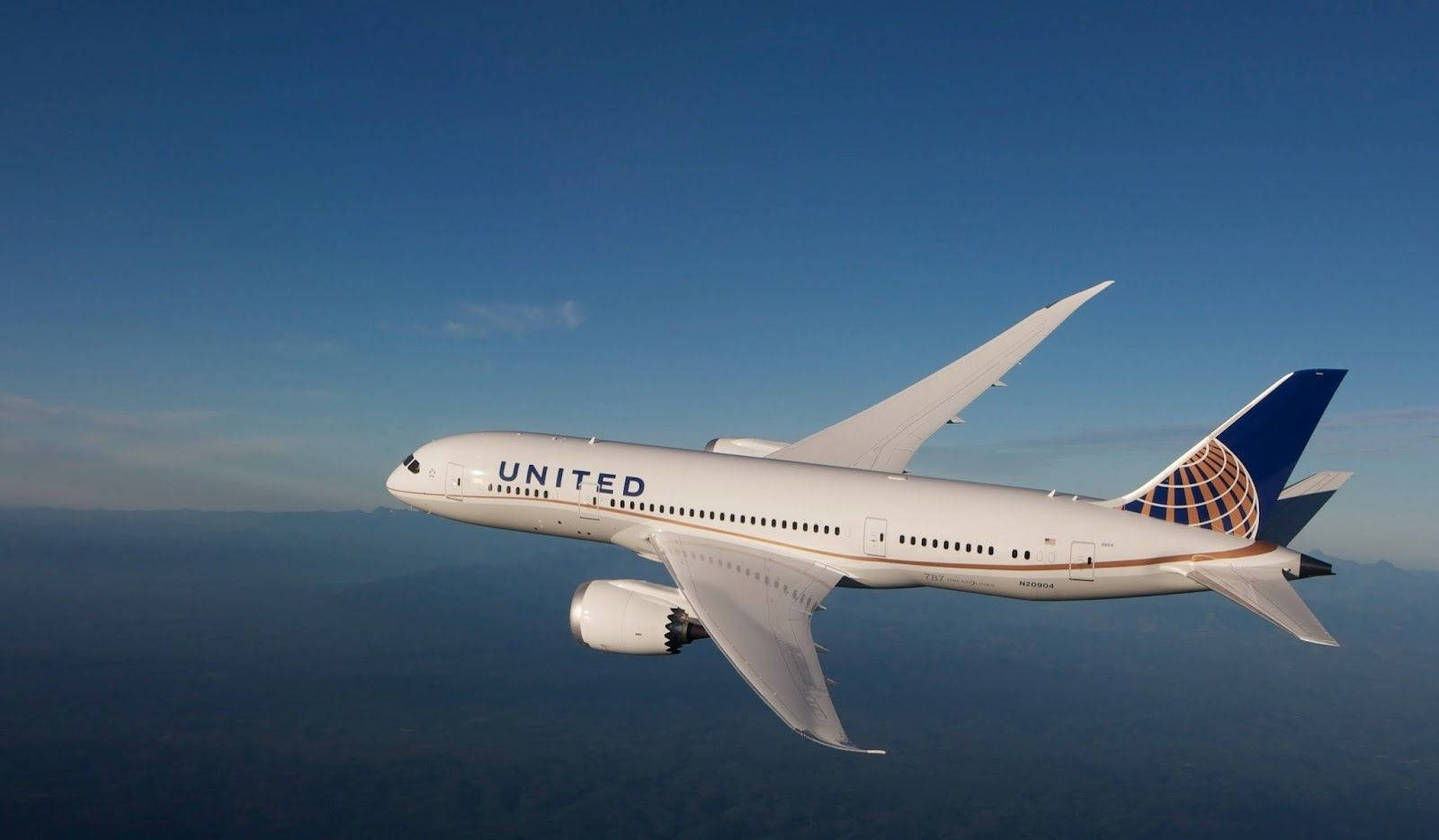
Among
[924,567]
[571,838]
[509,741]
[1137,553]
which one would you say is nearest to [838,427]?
[924,567]

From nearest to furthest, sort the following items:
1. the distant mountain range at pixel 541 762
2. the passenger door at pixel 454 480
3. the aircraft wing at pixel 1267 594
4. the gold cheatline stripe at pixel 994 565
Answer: the aircraft wing at pixel 1267 594 → the gold cheatline stripe at pixel 994 565 → the passenger door at pixel 454 480 → the distant mountain range at pixel 541 762

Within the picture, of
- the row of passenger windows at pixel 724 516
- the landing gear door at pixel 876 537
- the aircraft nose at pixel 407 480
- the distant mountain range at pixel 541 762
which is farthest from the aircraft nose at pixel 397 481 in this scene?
the distant mountain range at pixel 541 762

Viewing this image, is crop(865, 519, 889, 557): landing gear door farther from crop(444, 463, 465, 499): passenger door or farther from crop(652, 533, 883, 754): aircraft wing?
crop(444, 463, 465, 499): passenger door

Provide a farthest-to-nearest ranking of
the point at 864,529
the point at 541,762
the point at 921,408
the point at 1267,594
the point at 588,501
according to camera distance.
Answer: the point at 541,762
the point at 921,408
the point at 588,501
the point at 864,529
the point at 1267,594

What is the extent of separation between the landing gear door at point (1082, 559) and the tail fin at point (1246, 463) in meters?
3.00

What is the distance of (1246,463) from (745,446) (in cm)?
2254

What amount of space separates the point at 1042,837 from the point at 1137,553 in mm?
153244

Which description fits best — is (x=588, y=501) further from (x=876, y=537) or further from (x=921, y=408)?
(x=921, y=408)

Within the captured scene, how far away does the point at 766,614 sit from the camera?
23250mm

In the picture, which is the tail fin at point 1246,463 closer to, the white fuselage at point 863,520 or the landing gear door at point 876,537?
the white fuselage at point 863,520

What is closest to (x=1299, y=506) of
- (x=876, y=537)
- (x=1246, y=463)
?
(x=1246, y=463)

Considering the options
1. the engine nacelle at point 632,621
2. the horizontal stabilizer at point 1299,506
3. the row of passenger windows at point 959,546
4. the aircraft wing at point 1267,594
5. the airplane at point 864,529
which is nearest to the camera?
the aircraft wing at point 1267,594

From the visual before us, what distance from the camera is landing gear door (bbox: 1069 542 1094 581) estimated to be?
2534 centimetres

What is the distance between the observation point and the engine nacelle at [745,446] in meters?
37.6
